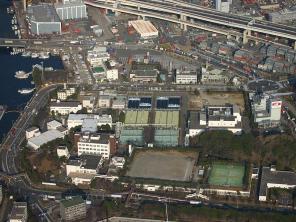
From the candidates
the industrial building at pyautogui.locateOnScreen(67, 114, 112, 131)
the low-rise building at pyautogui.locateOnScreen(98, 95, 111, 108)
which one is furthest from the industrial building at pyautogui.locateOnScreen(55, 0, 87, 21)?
the industrial building at pyautogui.locateOnScreen(67, 114, 112, 131)

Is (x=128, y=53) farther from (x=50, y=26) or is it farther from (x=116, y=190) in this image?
(x=116, y=190)

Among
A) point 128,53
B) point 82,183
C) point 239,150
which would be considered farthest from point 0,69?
point 239,150

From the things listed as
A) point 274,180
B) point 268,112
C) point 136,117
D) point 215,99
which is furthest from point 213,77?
point 274,180

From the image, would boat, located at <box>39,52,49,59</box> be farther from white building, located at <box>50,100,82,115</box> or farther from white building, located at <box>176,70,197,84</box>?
white building, located at <box>176,70,197,84</box>

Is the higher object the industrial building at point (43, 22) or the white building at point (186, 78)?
the industrial building at point (43, 22)

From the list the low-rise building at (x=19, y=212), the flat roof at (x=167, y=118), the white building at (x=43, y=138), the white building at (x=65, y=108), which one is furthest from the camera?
the white building at (x=65, y=108)

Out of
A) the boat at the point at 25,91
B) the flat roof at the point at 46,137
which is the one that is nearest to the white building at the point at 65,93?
the boat at the point at 25,91

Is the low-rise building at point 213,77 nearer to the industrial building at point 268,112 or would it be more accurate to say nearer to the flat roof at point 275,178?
the industrial building at point 268,112
